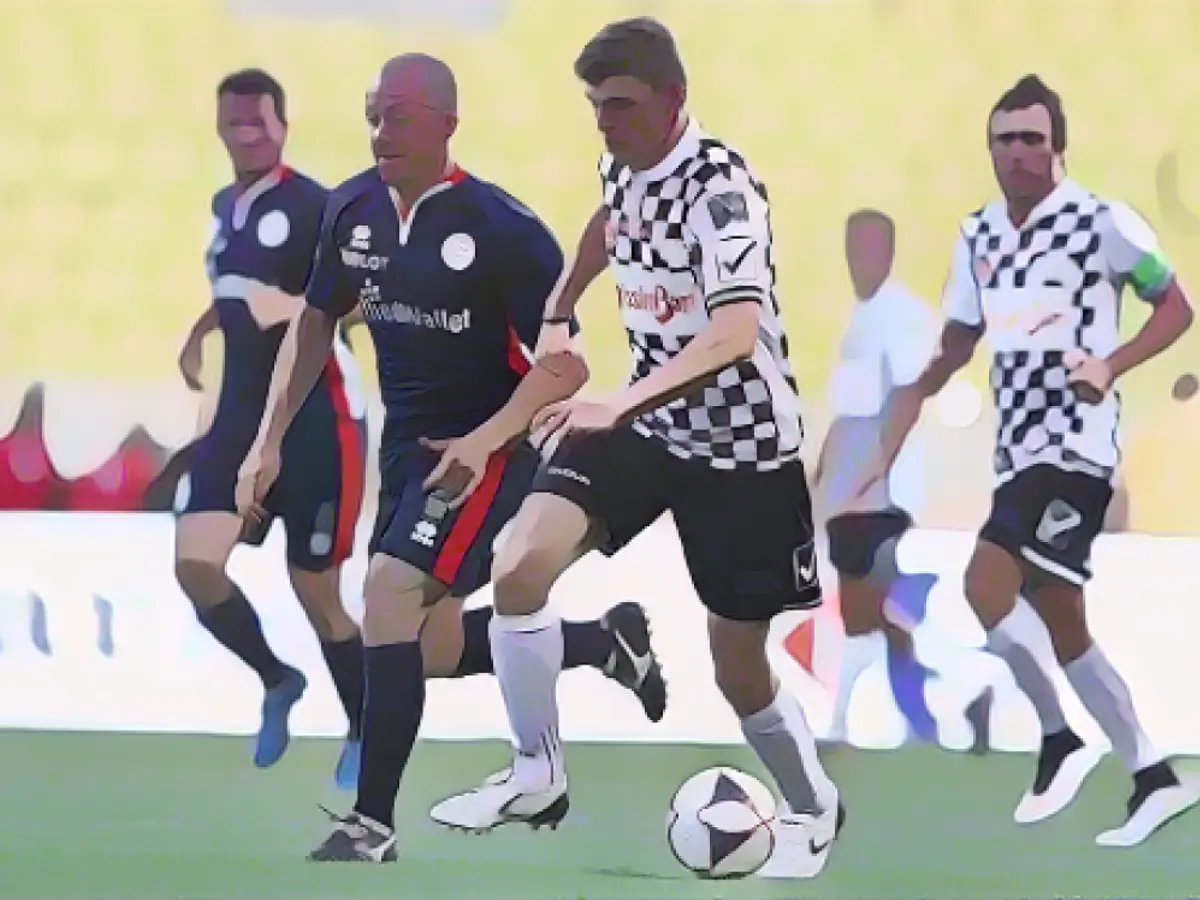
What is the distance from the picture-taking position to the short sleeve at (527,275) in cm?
296

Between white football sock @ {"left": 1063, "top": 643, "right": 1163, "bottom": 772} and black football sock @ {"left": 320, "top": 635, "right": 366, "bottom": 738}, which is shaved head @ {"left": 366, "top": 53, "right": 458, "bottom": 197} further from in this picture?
white football sock @ {"left": 1063, "top": 643, "right": 1163, "bottom": 772}

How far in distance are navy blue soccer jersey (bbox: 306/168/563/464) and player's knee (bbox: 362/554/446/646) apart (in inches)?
10.3

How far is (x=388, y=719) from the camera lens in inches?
117

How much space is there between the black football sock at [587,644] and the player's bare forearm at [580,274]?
0.61 m

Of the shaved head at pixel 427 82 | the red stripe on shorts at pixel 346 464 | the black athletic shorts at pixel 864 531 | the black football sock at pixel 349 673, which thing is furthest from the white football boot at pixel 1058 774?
the shaved head at pixel 427 82

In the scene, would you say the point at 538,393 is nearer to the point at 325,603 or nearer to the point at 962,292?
the point at 325,603

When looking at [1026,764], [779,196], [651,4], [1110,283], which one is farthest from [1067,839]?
[651,4]

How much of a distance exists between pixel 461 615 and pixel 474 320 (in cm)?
58

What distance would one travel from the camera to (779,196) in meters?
2.94

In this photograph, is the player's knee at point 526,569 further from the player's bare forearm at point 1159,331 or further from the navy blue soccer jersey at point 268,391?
the player's bare forearm at point 1159,331

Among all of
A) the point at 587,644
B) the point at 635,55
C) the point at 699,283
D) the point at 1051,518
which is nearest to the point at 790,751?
the point at 587,644

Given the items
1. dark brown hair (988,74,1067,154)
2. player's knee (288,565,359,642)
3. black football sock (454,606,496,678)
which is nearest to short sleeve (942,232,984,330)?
dark brown hair (988,74,1067,154)

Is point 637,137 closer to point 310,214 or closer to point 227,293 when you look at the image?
point 310,214

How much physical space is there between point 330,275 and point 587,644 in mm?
895
